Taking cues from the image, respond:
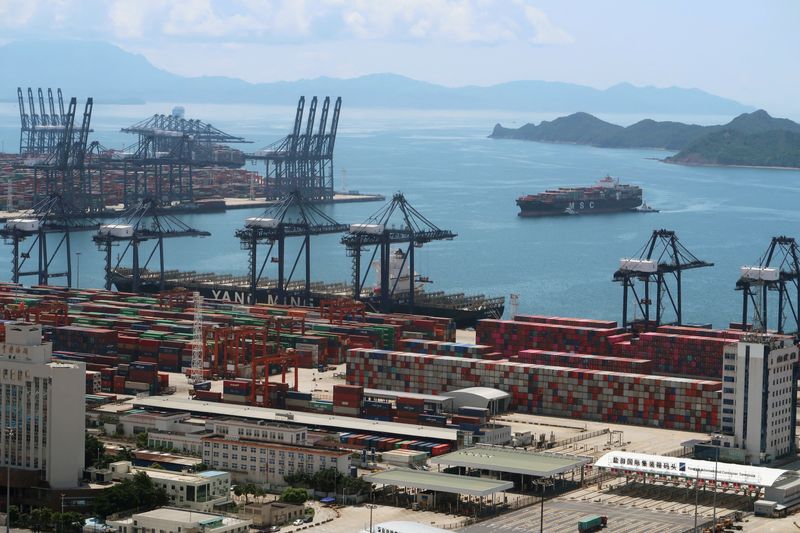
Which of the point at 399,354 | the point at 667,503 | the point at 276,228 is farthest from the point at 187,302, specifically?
the point at 667,503

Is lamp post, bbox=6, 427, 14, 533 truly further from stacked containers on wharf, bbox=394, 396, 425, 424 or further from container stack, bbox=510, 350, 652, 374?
container stack, bbox=510, 350, 652, 374

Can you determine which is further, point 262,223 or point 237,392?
point 262,223

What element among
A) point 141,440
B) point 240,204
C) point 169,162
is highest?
point 169,162

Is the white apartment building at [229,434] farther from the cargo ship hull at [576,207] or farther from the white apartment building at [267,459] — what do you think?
the cargo ship hull at [576,207]

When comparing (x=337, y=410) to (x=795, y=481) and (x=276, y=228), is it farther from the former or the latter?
(x=276, y=228)

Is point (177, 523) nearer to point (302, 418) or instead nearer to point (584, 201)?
point (302, 418)

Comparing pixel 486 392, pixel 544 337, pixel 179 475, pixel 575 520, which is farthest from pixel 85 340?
pixel 575 520

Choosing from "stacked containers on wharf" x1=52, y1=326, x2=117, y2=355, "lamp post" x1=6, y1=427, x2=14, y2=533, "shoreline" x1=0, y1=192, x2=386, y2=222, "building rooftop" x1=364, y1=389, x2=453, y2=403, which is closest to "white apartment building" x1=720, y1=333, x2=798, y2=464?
"building rooftop" x1=364, y1=389, x2=453, y2=403
